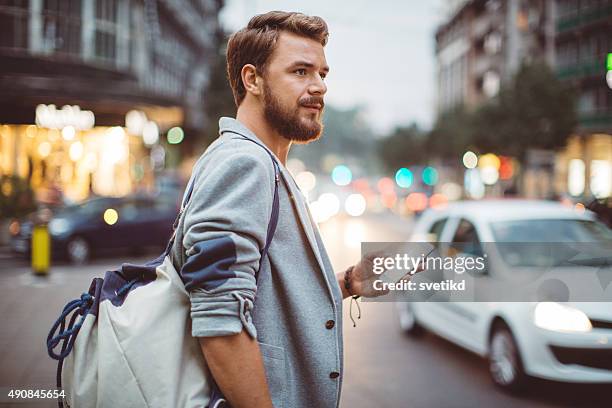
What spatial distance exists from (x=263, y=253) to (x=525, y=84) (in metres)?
38.6

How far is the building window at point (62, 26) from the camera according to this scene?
2698 centimetres

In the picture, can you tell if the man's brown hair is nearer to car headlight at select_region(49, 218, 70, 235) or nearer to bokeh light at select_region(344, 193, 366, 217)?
car headlight at select_region(49, 218, 70, 235)

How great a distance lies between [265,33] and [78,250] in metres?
14.8

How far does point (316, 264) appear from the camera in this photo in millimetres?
1769

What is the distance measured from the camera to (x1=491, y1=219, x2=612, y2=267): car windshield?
20.2ft

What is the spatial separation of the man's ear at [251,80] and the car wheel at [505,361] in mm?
4443

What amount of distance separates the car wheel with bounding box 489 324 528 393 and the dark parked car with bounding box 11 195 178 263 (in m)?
11.6

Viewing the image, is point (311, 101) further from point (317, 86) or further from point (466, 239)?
point (466, 239)

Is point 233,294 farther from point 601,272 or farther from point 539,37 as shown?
point 539,37

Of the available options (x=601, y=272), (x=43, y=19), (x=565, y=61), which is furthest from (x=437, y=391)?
(x=565, y=61)

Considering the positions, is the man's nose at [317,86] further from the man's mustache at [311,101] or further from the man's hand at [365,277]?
A: the man's hand at [365,277]

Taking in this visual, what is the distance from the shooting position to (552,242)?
21.1ft

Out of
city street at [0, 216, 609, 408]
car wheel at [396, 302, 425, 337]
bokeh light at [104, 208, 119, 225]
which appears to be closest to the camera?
city street at [0, 216, 609, 408]

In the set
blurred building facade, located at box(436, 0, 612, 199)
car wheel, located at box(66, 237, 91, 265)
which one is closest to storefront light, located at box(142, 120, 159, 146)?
car wheel, located at box(66, 237, 91, 265)
